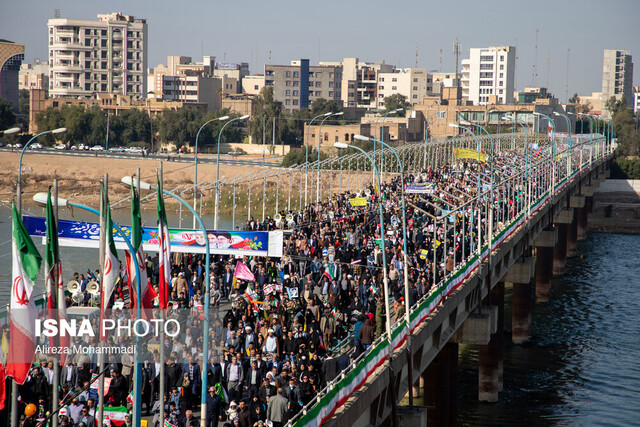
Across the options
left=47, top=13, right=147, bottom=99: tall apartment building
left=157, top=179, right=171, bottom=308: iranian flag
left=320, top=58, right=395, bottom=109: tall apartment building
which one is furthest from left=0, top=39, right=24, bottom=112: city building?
left=157, top=179, right=171, bottom=308: iranian flag

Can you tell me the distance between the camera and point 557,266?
2859 inches

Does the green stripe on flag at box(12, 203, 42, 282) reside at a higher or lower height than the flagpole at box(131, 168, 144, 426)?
higher

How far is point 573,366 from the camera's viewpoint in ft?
139

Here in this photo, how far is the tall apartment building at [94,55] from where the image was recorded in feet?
539

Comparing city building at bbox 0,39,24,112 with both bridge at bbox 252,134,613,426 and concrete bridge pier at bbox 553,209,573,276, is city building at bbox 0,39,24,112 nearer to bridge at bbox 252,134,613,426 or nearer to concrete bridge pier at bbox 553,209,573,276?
concrete bridge pier at bbox 553,209,573,276

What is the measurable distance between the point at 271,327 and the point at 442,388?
10.0 m

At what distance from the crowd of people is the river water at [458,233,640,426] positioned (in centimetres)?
635

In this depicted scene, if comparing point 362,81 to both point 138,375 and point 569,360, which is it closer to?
point 569,360

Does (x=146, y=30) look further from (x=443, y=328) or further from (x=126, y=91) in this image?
(x=443, y=328)

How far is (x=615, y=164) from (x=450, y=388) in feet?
293

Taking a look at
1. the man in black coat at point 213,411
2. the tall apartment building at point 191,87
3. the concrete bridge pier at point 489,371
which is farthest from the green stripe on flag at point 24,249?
the tall apartment building at point 191,87

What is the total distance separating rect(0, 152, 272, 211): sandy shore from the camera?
98812mm

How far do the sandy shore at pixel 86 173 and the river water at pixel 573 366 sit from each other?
46917mm

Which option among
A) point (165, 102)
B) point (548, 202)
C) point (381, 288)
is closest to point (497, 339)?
point (381, 288)
